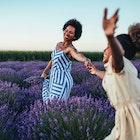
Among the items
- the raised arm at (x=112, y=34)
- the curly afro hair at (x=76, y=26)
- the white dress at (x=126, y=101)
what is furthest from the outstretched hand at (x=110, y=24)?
the curly afro hair at (x=76, y=26)

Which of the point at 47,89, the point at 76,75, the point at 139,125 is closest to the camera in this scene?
the point at 139,125

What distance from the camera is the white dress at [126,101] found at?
10.2 ft

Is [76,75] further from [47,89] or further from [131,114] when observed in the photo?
[131,114]

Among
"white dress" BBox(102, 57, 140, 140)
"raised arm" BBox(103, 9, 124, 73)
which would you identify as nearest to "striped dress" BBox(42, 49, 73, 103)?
"white dress" BBox(102, 57, 140, 140)

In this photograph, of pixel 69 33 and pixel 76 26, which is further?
pixel 76 26

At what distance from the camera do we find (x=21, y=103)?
20.2 ft

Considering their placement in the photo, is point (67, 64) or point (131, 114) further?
point (67, 64)

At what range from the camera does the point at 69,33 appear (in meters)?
5.38

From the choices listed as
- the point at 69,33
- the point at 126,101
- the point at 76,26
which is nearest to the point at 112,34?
the point at 126,101

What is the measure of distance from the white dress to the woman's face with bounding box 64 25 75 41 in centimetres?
220

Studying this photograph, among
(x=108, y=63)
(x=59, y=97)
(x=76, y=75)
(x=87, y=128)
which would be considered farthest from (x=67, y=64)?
(x=76, y=75)

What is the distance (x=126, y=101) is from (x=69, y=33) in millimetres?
2370

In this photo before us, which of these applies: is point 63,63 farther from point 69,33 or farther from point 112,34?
point 112,34

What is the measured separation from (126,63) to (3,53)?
3469 cm
